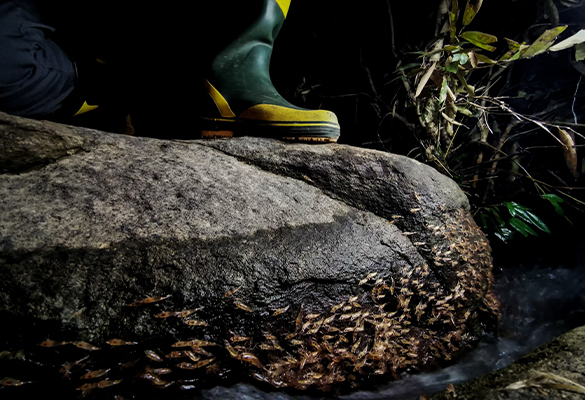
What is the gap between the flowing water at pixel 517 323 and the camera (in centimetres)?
133

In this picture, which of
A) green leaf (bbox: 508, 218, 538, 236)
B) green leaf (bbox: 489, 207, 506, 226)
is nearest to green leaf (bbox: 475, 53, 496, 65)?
green leaf (bbox: 489, 207, 506, 226)

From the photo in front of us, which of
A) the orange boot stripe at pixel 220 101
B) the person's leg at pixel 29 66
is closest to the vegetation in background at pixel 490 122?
the orange boot stripe at pixel 220 101

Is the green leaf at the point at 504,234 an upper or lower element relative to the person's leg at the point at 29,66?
lower

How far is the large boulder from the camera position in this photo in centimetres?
94

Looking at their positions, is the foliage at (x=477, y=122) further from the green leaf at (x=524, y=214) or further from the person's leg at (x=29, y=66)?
the person's leg at (x=29, y=66)

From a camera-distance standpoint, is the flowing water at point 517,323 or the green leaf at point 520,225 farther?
the green leaf at point 520,225

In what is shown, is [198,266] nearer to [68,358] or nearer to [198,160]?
[68,358]

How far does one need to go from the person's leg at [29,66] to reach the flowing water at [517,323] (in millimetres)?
2154

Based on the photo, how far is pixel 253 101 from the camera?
1988 millimetres

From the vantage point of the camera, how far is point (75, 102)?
216 cm

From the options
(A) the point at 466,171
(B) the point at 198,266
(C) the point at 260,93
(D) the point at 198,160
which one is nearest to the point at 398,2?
(A) the point at 466,171

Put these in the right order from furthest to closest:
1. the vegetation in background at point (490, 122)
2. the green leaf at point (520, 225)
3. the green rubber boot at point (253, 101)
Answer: the green leaf at point (520, 225) → the vegetation in background at point (490, 122) → the green rubber boot at point (253, 101)

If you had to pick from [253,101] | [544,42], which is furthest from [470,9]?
[253,101]

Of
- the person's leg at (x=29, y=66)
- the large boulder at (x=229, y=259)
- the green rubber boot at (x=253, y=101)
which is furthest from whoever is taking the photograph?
the green rubber boot at (x=253, y=101)
